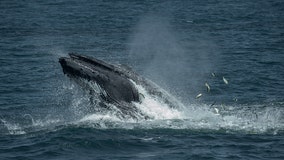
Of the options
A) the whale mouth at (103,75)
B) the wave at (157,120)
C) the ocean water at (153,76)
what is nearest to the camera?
the ocean water at (153,76)

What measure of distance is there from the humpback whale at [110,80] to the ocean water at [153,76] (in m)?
0.58

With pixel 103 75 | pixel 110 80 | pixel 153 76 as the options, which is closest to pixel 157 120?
pixel 110 80

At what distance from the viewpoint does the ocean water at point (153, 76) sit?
29094mm

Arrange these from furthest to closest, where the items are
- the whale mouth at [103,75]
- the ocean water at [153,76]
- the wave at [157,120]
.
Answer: the wave at [157,120] < the whale mouth at [103,75] < the ocean water at [153,76]

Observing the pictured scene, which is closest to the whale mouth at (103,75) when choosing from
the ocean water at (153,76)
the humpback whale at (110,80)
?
the humpback whale at (110,80)

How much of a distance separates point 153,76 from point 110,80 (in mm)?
18266

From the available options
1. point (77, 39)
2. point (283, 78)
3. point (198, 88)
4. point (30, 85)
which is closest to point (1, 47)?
point (77, 39)

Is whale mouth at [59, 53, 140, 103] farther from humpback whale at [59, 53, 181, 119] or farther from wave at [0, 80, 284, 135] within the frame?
wave at [0, 80, 284, 135]

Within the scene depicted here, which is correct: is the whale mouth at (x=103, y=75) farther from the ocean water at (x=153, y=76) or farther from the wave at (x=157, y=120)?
the ocean water at (x=153, y=76)

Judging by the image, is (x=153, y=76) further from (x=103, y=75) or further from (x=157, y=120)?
(x=103, y=75)

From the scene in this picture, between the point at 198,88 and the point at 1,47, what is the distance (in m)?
20.6

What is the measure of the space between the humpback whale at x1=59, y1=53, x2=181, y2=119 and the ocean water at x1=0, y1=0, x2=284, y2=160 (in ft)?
1.89

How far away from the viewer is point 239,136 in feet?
99.6

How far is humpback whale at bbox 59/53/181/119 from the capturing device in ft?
99.1
